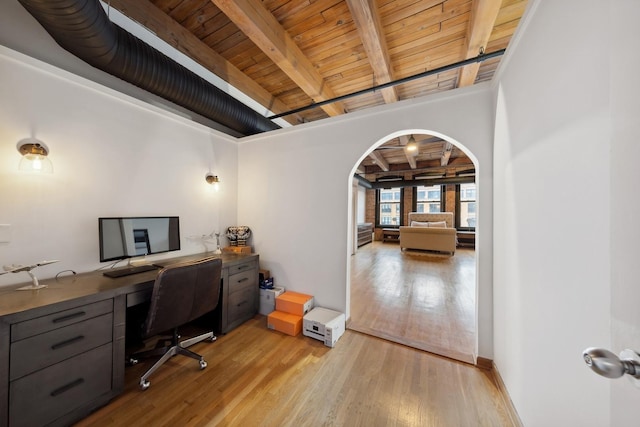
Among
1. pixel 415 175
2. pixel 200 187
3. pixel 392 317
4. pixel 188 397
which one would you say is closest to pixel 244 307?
pixel 188 397

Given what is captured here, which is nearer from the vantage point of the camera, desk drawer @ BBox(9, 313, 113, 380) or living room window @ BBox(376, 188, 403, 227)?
desk drawer @ BBox(9, 313, 113, 380)

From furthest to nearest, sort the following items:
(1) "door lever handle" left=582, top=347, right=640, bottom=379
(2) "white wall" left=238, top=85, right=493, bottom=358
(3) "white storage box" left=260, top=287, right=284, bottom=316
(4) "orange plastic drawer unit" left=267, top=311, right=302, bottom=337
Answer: (3) "white storage box" left=260, top=287, right=284, bottom=316 → (4) "orange plastic drawer unit" left=267, top=311, right=302, bottom=337 → (2) "white wall" left=238, top=85, right=493, bottom=358 → (1) "door lever handle" left=582, top=347, right=640, bottom=379

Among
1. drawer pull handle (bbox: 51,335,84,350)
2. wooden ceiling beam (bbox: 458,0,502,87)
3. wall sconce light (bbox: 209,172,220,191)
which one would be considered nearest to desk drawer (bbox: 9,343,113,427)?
drawer pull handle (bbox: 51,335,84,350)

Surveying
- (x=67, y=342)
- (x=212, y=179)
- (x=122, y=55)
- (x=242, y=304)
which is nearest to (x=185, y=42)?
(x=122, y=55)

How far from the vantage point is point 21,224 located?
164 centimetres

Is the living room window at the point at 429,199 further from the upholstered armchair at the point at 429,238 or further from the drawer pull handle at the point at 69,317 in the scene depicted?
the drawer pull handle at the point at 69,317

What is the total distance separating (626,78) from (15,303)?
2.77 metres

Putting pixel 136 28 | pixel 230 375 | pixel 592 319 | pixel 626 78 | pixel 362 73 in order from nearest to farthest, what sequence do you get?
pixel 626 78, pixel 592 319, pixel 230 375, pixel 136 28, pixel 362 73

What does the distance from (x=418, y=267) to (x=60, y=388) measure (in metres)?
5.52

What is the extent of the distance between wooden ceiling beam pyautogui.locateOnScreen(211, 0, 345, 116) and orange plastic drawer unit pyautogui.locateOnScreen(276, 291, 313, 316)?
2.54m

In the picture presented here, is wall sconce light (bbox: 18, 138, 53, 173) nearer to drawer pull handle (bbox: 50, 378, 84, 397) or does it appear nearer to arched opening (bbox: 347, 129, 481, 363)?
drawer pull handle (bbox: 50, 378, 84, 397)

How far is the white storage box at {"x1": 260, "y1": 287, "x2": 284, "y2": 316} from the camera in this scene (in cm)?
271

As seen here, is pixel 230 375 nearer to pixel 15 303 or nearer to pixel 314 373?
pixel 314 373

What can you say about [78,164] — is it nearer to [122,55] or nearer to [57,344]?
[122,55]
